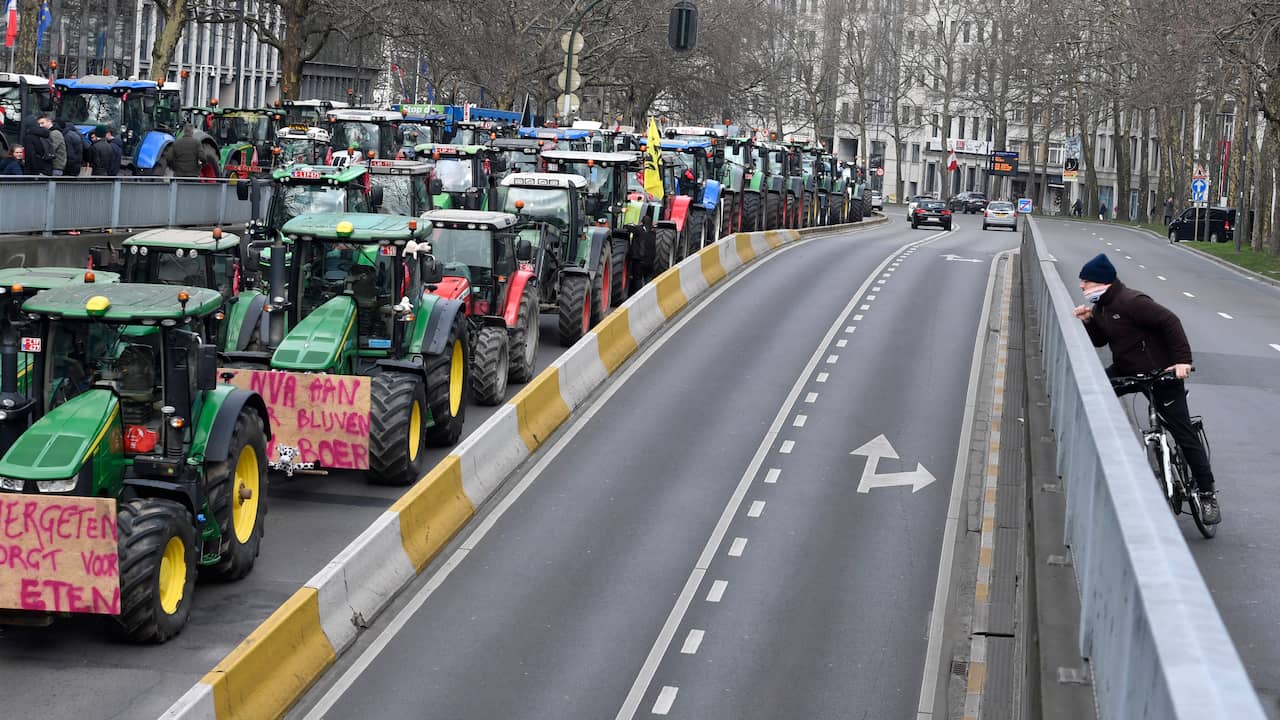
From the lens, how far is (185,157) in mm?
29312

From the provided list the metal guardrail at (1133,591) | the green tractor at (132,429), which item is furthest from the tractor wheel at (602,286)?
the metal guardrail at (1133,591)

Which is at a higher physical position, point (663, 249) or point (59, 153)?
point (59, 153)

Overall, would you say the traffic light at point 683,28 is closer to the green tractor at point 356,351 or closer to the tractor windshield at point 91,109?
the tractor windshield at point 91,109

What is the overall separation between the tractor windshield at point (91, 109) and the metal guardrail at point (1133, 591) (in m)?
22.9

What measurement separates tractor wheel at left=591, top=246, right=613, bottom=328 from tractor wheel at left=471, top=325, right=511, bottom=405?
428 cm

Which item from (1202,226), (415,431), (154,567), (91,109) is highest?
(1202,226)

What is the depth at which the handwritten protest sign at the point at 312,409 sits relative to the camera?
14.5m

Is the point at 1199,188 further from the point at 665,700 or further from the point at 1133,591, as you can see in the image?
the point at 1133,591

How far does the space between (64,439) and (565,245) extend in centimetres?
1245

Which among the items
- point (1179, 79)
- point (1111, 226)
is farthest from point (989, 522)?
point (1111, 226)

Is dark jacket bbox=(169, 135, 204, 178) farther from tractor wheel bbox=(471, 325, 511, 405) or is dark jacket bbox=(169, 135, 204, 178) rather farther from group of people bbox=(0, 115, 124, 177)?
tractor wheel bbox=(471, 325, 511, 405)

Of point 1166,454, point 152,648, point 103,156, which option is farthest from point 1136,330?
point 103,156

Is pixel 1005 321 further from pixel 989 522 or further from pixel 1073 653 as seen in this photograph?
pixel 1073 653

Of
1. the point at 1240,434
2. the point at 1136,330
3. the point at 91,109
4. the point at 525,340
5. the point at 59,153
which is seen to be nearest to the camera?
the point at 1136,330
